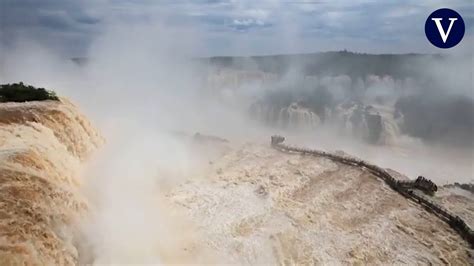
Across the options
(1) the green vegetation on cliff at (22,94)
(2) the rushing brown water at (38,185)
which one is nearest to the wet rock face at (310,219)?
(2) the rushing brown water at (38,185)

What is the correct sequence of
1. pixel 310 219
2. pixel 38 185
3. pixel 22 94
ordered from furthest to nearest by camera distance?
pixel 22 94 → pixel 310 219 → pixel 38 185

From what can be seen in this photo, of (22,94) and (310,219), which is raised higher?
(22,94)

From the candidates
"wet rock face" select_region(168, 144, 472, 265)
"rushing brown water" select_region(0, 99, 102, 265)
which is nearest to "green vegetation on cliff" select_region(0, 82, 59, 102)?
"rushing brown water" select_region(0, 99, 102, 265)

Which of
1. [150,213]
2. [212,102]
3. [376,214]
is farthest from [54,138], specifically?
[212,102]

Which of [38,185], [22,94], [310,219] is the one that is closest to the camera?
[38,185]

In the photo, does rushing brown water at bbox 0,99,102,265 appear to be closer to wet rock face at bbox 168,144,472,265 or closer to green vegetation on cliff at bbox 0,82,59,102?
green vegetation on cliff at bbox 0,82,59,102

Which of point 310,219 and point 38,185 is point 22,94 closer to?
point 38,185

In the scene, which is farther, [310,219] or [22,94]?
[22,94]

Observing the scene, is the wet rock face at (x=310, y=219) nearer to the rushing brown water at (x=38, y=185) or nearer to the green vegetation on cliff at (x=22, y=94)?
the rushing brown water at (x=38, y=185)

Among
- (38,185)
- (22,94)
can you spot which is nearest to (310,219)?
(38,185)

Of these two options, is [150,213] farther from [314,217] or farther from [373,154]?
[373,154]
